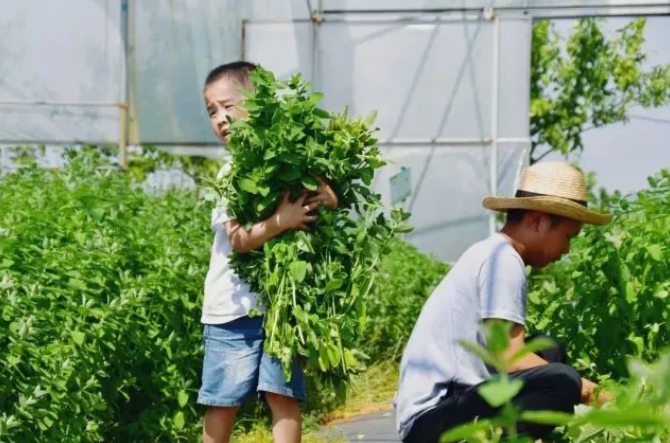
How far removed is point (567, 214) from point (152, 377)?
1988mm

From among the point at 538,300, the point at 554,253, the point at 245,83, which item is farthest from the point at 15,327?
the point at 538,300

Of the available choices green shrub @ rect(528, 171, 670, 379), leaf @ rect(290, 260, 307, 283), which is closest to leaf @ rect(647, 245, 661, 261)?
green shrub @ rect(528, 171, 670, 379)

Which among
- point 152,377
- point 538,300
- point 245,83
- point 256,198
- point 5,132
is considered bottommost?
point 152,377

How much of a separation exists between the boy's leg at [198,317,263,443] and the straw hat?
0.83m

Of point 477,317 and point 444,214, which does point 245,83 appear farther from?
point 444,214

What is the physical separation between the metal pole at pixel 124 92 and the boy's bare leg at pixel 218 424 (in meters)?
7.99

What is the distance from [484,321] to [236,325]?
0.89 meters

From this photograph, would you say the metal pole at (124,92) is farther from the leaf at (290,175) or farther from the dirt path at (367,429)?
the leaf at (290,175)

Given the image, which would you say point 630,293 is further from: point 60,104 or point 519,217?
point 60,104

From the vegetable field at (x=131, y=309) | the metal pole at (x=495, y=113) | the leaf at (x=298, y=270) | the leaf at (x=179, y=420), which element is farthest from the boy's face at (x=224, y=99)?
the metal pole at (x=495, y=113)

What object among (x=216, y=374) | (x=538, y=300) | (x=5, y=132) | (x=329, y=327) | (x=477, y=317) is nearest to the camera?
(x=477, y=317)

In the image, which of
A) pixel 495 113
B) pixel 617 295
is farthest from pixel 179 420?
pixel 495 113

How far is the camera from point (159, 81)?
40.1ft

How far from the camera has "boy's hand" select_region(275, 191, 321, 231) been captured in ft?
12.3
